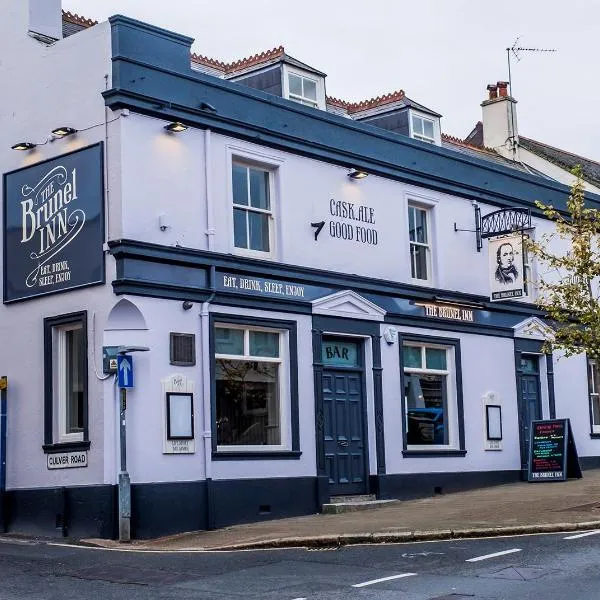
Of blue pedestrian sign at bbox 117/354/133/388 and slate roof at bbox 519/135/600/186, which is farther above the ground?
slate roof at bbox 519/135/600/186

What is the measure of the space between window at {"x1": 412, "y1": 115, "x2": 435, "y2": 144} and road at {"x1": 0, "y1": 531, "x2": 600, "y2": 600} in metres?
11.4

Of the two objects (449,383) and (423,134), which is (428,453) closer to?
(449,383)

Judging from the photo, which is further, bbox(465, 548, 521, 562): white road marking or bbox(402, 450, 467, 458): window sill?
bbox(402, 450, 467, 458): window sill

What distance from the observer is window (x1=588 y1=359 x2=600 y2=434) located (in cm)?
2725

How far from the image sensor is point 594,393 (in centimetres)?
2761

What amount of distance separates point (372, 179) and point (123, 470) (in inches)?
325

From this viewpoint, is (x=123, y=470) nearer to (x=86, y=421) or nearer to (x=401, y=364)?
(x=86, y=421)

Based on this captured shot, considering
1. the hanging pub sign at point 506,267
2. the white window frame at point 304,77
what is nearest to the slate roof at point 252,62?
the white window frame at point 304,77

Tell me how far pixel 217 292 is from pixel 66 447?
3.42m

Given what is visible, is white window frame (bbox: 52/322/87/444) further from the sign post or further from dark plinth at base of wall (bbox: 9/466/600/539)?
the sign post

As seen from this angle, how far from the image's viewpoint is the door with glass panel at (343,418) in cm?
2045

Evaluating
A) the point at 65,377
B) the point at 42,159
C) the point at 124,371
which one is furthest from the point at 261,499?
the point at 42,159

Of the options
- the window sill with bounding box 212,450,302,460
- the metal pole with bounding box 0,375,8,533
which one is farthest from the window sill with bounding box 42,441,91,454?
the window sill with bounding box 212,450,302,460

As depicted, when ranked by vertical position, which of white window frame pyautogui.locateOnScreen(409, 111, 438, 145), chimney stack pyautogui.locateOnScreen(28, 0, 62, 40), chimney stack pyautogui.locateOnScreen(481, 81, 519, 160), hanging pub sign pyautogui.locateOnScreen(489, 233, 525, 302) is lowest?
hanging pub sign pyautogui.locateOnScreen(489, 233, 525, 302)
